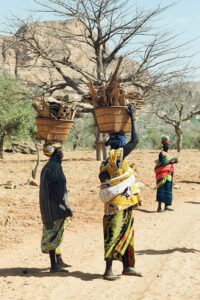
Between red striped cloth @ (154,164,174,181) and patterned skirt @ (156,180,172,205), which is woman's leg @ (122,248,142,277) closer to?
patterned skirt @ (156,180,172,205)

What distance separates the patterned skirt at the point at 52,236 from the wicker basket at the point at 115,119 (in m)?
1.40

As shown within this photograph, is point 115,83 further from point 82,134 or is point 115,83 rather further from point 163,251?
point 82,134

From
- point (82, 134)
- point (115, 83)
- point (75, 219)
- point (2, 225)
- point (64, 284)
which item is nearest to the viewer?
point (64, 284)

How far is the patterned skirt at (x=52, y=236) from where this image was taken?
6336 mm

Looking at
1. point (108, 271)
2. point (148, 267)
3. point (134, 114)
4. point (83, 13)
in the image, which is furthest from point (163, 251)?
point (83, 13)

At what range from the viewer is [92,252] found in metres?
7.61

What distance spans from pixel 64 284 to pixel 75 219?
15.7 ft

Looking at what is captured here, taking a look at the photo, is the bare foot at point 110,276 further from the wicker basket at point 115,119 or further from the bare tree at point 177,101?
the bare tree at point 177,101

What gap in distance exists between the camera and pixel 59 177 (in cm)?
637

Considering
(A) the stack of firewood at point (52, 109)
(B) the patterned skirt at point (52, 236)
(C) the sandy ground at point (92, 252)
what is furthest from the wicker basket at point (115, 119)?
(C) the sandy ground at point (92, 252)

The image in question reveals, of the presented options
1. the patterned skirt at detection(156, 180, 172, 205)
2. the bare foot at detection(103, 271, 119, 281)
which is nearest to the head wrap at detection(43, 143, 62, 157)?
the bare foot at detection(103, 271, 119, 281)

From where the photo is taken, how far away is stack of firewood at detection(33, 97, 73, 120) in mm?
6845

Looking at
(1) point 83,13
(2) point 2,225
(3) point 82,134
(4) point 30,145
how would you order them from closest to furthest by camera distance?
(2) point 2,225 → (1) point 83,13 → (4) point 30,145 → (3) point 82,134

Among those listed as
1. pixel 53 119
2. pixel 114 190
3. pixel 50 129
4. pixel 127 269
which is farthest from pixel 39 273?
pixel 53 119
